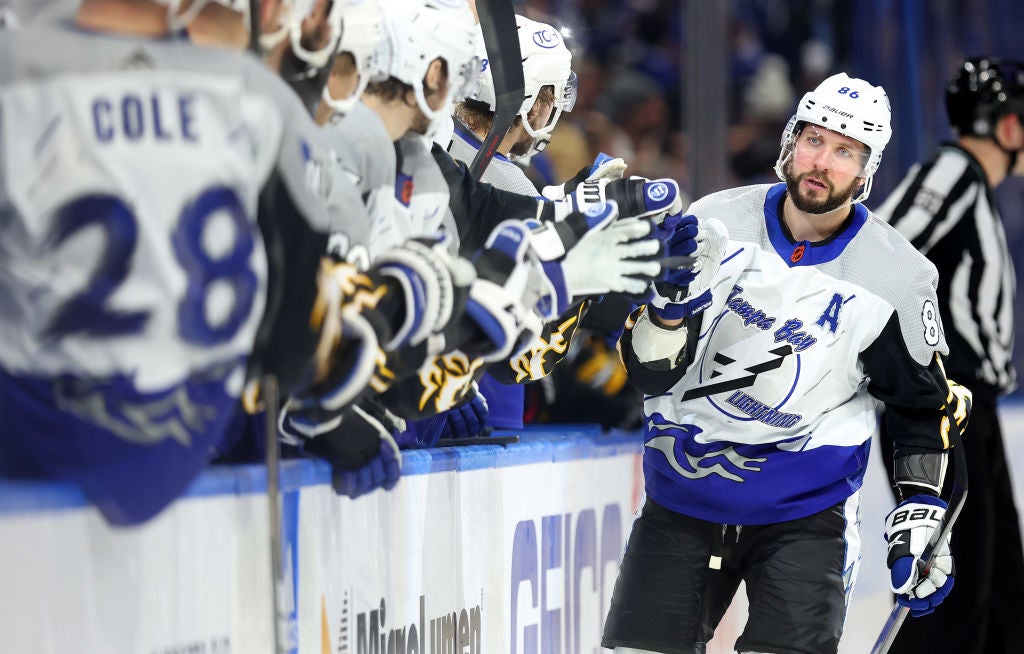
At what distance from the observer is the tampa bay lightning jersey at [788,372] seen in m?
3.03

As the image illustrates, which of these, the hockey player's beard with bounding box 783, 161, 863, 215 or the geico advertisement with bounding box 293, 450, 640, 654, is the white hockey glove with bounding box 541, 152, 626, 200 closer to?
the hockey player's beard with bounding box 783, 161, 863, 215

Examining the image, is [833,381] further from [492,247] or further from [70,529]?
[70,529]

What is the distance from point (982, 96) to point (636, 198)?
2539mm

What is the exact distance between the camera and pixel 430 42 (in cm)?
224

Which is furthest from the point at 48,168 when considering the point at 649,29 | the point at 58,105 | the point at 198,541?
the point at 649,29

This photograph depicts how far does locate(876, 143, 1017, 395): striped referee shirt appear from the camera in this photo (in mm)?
4445

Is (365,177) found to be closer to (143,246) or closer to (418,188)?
(418,188)

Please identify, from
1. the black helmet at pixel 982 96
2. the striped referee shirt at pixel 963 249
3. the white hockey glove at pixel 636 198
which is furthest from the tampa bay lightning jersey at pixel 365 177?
the black helmet at pixel 982 96

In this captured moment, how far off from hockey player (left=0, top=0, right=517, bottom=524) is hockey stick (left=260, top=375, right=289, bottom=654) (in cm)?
3

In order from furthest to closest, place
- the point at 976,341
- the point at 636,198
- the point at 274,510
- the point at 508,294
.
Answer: the point at 976,341
the point at 636,198
the point at 508,294
the point at 274,510

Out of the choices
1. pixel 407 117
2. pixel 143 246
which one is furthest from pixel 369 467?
pixel 143 246

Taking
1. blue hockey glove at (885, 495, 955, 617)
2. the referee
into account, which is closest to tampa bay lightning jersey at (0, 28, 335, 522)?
blue hockey glove at (885, 495, 955, 617)

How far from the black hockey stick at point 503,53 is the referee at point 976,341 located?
6.56 ft

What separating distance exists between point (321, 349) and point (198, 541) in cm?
27
